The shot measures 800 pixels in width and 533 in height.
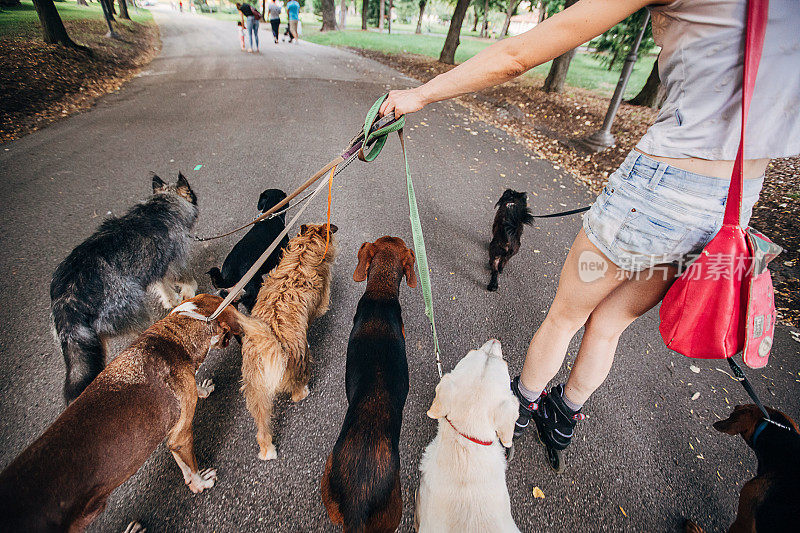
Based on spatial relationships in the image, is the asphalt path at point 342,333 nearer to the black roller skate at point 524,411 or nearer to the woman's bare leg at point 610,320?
the black roller skate at point 524,411

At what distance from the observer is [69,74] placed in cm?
817

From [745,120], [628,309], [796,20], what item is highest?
[796,20]

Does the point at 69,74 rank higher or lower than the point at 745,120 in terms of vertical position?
lower

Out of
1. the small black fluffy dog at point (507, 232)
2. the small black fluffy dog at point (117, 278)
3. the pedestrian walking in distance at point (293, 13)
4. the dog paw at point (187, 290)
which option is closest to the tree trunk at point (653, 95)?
the small black fluffy dog at point (507, 232)

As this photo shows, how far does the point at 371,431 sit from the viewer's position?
1764 millimetres

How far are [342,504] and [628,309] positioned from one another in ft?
6.18

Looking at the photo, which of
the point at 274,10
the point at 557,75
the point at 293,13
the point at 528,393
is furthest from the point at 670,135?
the point at 293,13

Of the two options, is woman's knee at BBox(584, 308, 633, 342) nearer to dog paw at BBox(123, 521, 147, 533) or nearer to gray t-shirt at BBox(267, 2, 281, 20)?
dog paw at BBox(123, 521, 147, 533)

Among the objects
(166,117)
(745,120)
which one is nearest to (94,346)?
(745,120)

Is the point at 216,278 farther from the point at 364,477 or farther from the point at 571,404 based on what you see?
the point at 571,404

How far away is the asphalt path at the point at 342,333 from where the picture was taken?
2143 millimetres

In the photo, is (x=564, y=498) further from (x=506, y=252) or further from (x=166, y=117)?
(x=166, y=117)

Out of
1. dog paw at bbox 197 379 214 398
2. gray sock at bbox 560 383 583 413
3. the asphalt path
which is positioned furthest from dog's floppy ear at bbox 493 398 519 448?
dog paw at bbox 197 379 214 398

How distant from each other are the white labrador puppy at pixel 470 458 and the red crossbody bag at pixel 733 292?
87cm
